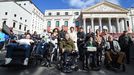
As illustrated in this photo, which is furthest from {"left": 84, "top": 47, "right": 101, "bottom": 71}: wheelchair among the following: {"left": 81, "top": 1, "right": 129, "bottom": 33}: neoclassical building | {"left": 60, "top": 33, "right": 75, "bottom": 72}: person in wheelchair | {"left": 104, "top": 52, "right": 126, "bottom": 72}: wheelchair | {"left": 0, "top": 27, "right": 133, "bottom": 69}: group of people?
{"left": 81, "top": 1, "right": 129, "bottom": 33}: neoclassical building

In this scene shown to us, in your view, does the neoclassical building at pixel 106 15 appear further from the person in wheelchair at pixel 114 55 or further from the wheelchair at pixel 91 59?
the wheelchair at pixel 91 59

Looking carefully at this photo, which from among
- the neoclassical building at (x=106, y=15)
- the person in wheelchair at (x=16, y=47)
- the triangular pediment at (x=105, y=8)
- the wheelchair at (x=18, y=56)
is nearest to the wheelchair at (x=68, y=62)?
the person in wheelchair at (x=16, y=47)

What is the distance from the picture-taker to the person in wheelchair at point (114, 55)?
5969mm

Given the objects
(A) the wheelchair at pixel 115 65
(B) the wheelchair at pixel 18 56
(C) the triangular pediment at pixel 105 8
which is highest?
(C) the triangular pediment at pixel 105 8

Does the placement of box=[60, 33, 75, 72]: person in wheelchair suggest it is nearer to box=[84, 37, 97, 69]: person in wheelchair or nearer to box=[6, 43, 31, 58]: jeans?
box=[84, 37, 97, 69]: person in wheelchair

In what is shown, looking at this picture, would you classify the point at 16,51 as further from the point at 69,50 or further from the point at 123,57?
the point at 123,57

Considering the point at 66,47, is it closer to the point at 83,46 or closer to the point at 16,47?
the point at 83,46

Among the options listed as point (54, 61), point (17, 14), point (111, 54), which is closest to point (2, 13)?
point (17, 14)

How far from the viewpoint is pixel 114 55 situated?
621cm

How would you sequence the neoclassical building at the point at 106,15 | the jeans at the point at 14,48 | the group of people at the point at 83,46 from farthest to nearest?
the neoclassical building at the point at 106,15, the group of people at the point at 83,46, the jeans at the point at 14,48

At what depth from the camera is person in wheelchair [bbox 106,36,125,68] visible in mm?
5969

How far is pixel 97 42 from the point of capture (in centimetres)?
663

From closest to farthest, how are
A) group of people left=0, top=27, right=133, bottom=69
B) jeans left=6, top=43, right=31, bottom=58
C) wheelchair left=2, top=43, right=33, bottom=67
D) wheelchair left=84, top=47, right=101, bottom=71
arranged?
1. wheelchair left=2, top=43, right=33, bottom=67
2. jeans left=6, top=43, right=31, bottom=58
3. group of people left=0, top=27, right=133, bottom=69
4. wheelchair left=84, top=47, right=101, bottom=71

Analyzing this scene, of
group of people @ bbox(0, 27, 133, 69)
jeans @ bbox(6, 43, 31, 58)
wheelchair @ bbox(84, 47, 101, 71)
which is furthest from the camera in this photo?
wheelchair @ bbox(84, 47, 101, 71)
